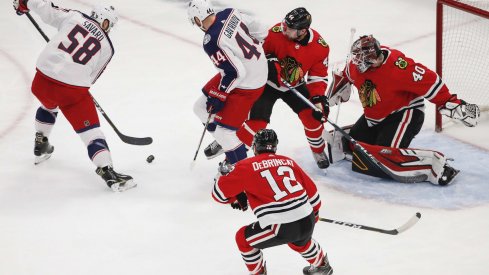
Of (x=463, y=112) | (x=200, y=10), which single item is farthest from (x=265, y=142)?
(x=463, y=112)

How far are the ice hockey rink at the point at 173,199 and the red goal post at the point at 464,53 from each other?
0.76 ft

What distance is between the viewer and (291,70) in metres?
4.43

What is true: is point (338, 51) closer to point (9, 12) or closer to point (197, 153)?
point (197, 153)

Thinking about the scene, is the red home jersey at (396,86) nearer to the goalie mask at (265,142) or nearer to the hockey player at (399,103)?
the hockey player at (399,103)

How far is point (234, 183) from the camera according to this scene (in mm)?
3172

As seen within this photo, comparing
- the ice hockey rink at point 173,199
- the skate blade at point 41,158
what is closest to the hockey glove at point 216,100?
the ice hockey rink at point 173,199

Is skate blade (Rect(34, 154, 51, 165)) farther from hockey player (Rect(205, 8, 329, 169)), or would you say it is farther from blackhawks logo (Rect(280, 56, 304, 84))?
blackhawks logo (Rect(280, 56, 304, 84))

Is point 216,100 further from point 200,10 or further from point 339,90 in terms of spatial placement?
point 339,90

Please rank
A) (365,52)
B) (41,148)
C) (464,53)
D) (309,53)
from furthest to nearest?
1. (464,53)
2. (41,148)
3. (309,53)
4. (365,52)

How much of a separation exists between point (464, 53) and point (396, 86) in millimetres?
1577

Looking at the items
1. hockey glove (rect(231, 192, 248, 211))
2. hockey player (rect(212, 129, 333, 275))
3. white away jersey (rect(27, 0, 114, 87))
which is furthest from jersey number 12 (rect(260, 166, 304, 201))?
white away jersey (rect(27, 0, 114, 87))

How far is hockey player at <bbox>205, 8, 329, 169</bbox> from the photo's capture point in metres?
4.41

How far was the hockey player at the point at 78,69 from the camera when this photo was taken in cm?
413

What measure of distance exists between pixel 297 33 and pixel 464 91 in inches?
58.7
